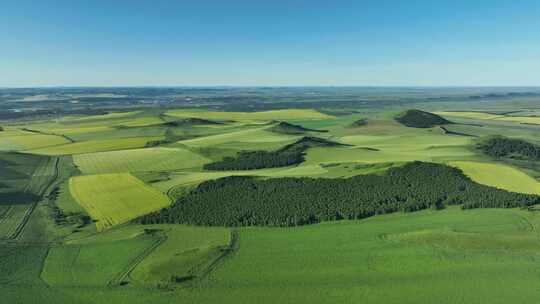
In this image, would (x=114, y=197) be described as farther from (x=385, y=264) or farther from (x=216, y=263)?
(x=385, y=264)

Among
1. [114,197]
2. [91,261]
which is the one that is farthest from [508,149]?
[91,261]

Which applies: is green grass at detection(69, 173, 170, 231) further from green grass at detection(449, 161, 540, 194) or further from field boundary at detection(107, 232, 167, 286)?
green grass at detection(449, 161, 540, 194)

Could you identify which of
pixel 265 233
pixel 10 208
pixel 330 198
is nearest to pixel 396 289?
pixel 265 233

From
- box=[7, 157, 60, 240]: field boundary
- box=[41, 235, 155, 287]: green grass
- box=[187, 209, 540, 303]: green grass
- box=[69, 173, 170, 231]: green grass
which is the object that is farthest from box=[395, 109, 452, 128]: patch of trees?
box=[41, 235, 155, 287]: green grass

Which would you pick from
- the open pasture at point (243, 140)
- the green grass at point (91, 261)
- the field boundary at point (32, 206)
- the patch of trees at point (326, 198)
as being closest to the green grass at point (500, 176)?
the patch of trees at point (326, 198)

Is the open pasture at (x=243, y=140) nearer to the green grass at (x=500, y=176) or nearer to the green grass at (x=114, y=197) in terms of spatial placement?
the green grass at (x=114, y=197)
